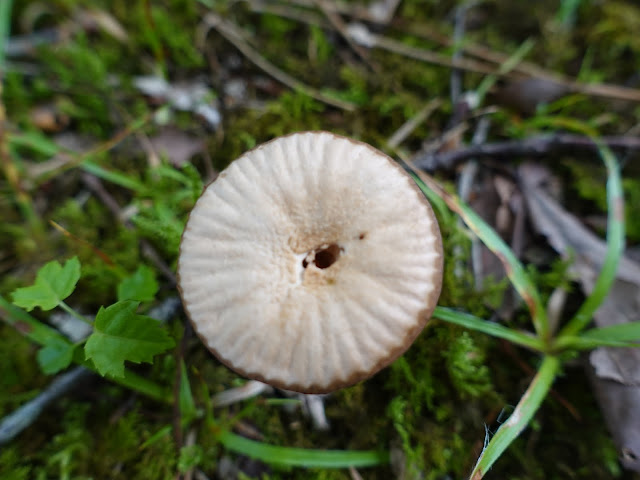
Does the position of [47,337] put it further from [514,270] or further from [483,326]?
[514,270]

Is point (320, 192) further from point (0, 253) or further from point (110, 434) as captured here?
point (0, 253)

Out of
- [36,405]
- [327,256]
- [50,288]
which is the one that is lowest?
[36,405]

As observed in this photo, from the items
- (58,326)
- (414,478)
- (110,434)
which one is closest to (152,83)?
(58,326)

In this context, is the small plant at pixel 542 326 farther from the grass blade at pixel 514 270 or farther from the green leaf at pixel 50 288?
the green leaf at pixel 50 288

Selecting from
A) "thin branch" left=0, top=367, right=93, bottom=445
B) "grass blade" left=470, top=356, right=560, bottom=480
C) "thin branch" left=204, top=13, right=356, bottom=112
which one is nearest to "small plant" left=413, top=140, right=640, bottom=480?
"grass blade" left=470, top=356, right=560, bottom=480

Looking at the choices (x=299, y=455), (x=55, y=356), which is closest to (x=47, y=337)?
(x=55, y=356)

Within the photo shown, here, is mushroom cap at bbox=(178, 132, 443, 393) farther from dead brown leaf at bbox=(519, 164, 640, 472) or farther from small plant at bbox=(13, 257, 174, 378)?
dead brown leaf at bbox=(519, 164, 640, 472)
